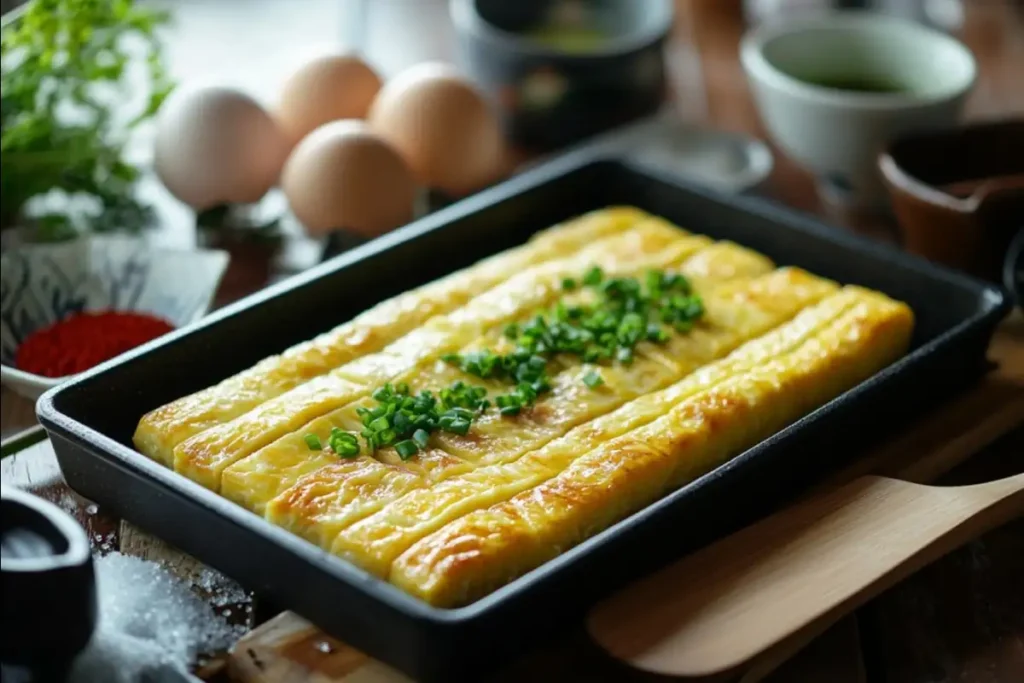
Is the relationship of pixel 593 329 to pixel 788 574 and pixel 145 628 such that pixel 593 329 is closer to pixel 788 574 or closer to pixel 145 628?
pixel 788 574

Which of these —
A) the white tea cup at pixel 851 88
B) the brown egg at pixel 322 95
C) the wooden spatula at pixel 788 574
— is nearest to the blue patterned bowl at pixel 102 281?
the brown egg at pixel 322 95

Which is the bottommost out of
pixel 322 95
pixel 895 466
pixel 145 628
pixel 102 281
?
pixel 895 466

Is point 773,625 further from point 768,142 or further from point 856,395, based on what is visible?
point 768,142

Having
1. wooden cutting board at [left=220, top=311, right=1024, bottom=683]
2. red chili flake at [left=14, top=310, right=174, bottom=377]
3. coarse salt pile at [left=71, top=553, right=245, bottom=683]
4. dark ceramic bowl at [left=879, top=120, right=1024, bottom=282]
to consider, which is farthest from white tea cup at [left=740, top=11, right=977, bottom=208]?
coarse salt pile at [left=71, top=553, right=245, bottom=683]

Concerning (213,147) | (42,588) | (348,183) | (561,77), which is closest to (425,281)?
(348,183)

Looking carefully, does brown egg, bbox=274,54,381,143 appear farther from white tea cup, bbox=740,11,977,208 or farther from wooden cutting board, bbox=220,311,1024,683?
wooden cutting board, bbox=220,311,1024,683

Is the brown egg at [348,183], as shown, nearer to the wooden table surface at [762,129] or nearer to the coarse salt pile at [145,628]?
the wooden table surface at [762,129]

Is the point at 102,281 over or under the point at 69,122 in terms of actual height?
under
